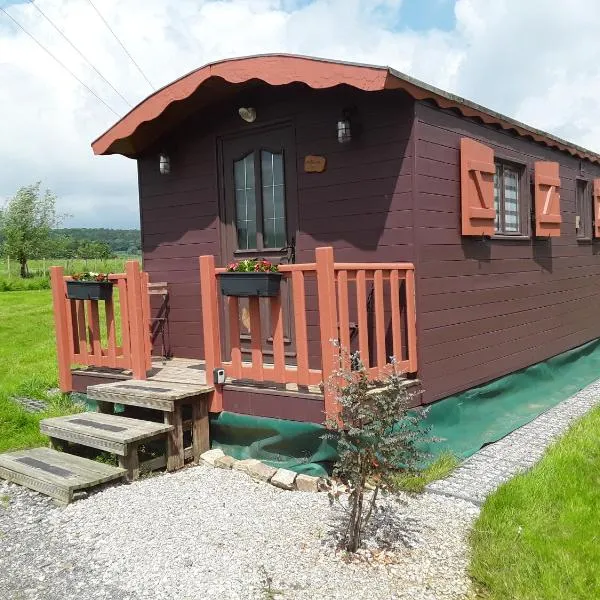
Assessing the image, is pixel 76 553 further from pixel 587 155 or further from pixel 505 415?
pixel 587 155

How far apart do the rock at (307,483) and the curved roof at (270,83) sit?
2.51 m

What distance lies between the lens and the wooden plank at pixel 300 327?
156 inches

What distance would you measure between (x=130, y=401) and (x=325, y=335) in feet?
5.35

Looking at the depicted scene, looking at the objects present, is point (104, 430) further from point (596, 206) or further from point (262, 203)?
point (596, 206)

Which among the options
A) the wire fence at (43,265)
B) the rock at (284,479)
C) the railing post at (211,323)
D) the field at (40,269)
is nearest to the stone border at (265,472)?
the rock at (284,479)

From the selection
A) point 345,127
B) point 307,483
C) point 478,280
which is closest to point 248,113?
point 345,127

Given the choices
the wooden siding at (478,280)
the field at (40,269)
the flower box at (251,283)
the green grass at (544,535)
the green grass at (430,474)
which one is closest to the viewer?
the green grass at (544,535)

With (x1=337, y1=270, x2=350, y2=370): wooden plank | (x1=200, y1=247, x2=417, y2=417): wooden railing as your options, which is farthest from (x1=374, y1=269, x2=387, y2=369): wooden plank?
(x1=337, y1=270, x2=350, y2=370): wooden plank

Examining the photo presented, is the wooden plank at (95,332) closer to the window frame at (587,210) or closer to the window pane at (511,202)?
the window pane at (511,202)

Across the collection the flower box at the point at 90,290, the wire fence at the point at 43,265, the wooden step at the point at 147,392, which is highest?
the wire fence at the point at 43,265

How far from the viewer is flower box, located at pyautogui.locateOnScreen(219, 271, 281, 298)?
4.07 m

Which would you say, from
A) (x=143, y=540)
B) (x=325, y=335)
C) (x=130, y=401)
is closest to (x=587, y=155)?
(x=325, y=335)

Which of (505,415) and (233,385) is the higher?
(233,385)

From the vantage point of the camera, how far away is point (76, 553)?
3105mm
